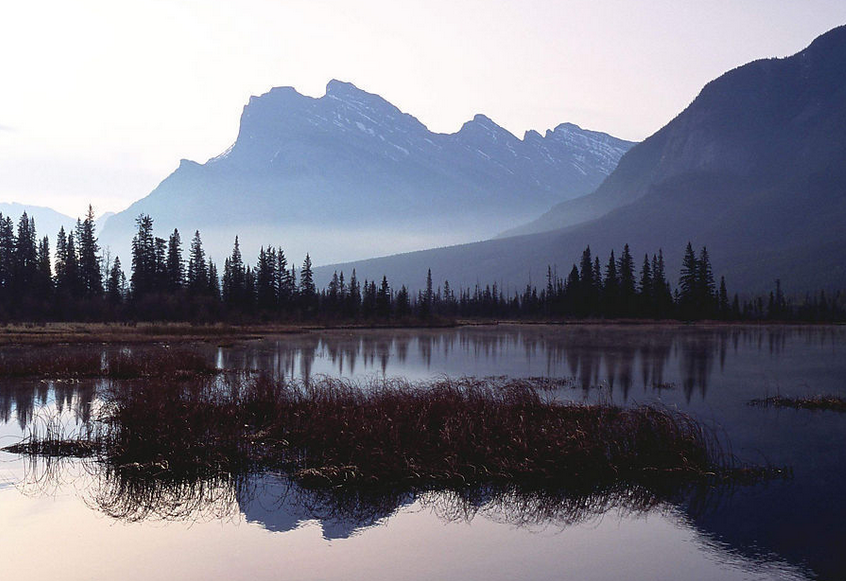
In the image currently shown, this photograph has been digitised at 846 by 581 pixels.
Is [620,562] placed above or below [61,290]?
below

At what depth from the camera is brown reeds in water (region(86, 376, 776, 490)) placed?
19.3 m

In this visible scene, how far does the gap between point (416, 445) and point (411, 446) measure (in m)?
0.25

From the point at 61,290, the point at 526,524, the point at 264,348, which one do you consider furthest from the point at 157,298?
the point at 526,524

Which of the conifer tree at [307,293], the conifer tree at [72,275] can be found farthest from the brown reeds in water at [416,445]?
the conifer tree at [307,293]

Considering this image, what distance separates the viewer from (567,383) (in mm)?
39000

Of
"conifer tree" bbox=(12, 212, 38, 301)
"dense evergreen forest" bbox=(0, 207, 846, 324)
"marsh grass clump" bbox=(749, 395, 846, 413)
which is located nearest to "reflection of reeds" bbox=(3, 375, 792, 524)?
"marsh grass clump" bbox=(749, 395, 846, 413)

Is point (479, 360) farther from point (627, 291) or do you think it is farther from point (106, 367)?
point (627, 291)

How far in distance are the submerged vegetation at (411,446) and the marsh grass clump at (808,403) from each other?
439 inches

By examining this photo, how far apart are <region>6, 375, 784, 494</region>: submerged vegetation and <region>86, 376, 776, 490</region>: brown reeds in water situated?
0.10 feet

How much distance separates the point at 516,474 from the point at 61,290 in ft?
353

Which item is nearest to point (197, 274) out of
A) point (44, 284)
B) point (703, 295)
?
point (44, 284)

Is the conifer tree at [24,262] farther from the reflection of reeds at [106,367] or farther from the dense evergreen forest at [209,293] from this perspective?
the reflection of reeds at [106,367]

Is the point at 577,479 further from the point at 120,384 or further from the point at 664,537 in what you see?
the point at 120,384

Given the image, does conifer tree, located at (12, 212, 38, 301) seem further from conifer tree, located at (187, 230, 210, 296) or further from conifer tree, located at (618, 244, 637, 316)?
conifer tree, located at (618, 244, 637, 316)
